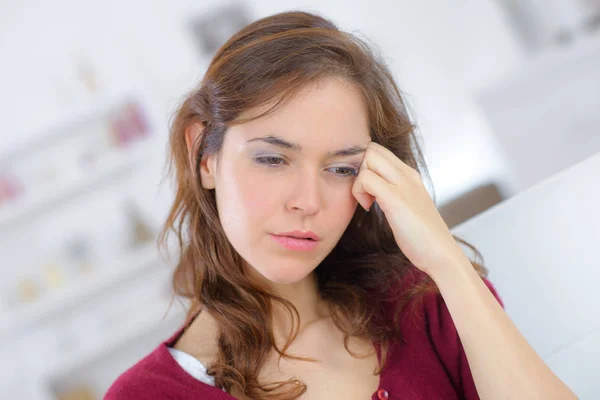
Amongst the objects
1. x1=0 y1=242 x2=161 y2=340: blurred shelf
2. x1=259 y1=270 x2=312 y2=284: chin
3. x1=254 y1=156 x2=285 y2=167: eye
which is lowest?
x1=0 y1=242 x2=161 y2=340: blurred shelf

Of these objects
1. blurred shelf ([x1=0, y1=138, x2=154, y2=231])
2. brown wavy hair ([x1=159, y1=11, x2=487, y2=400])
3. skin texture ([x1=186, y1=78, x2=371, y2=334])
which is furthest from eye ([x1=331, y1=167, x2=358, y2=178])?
blurred shelf ([x1=0, y1=138, x2=154, y2=231])

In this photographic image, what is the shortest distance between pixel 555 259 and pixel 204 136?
78 centimetres

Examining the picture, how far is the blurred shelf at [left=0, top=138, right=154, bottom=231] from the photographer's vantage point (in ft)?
9.49

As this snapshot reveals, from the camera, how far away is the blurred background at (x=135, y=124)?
117 inches

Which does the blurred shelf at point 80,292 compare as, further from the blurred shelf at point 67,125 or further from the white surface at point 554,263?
the white surface at point 554,263

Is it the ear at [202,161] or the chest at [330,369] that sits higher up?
the ear at [202,161]

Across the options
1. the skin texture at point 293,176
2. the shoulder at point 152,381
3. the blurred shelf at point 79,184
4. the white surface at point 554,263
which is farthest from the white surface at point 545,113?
the shoulder at point 152,381

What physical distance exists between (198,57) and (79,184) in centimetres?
100

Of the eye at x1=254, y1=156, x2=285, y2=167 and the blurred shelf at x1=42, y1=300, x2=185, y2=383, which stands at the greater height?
the eye at x1=254, y1=156, x2=285, y2=167

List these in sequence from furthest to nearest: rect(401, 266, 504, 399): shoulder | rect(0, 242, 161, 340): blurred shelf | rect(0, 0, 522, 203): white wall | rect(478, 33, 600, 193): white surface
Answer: rect(478, 33, 600, 193): white surface, rect(0, 0, 522, 203): white wall, rect(0, 242, 161, 340): blurred shelf, rect(401, 266, 504, 399): shoulder

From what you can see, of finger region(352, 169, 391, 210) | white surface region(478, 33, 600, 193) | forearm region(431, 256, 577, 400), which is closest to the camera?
forearm region(431, 256, 577, 400)

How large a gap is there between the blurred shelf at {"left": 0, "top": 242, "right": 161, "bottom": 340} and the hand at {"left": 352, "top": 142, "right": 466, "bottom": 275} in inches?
81.2

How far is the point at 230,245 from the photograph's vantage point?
121 cm

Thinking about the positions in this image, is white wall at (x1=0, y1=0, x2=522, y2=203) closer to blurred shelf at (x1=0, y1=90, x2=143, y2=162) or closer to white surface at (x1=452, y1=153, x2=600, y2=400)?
blurred shelf at (x1=0, y1=90, x2=143, y2=162)
